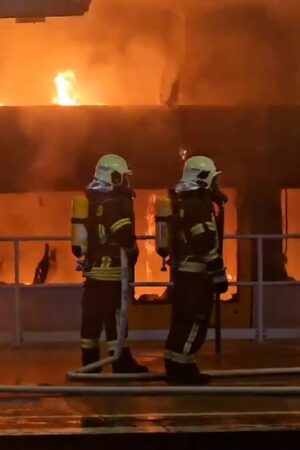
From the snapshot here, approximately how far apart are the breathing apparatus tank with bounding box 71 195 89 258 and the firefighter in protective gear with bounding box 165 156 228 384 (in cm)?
70

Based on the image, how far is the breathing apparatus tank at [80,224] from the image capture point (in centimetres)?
753

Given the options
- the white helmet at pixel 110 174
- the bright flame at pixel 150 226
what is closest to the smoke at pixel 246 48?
the bright flame at pixel 150 226

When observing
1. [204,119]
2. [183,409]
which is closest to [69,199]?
[204,119]

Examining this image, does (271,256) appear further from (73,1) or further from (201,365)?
(73,1)

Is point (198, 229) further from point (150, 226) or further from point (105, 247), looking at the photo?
point (150, 226)

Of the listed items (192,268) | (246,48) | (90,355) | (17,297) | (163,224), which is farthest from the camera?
(246,48)

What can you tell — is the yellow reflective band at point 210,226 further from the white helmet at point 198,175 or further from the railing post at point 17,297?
the railing post at point 17,297

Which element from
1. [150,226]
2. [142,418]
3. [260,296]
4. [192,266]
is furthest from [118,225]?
[150,226]

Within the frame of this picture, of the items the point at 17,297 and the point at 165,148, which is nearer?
the point at 17,297

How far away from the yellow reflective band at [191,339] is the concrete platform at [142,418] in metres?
0.36

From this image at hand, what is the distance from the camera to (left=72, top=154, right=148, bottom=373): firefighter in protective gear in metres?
7.46

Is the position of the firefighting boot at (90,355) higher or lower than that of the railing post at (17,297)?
lower

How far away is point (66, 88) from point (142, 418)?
5.65 m

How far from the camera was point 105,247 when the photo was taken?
7.50 meters
